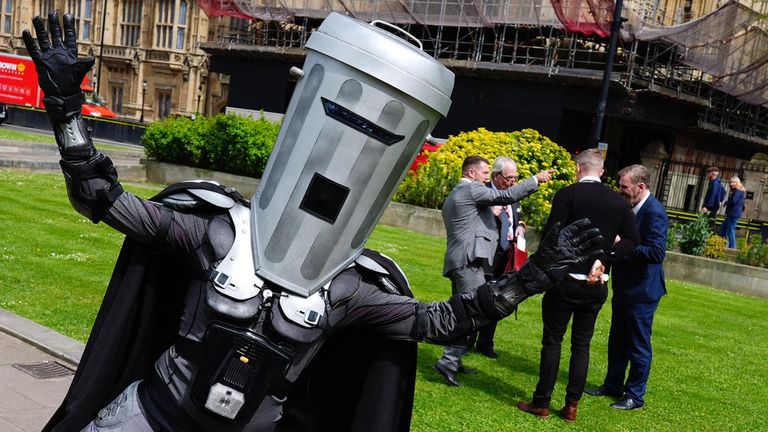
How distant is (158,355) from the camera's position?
11.9ft

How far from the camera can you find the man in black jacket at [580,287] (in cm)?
631

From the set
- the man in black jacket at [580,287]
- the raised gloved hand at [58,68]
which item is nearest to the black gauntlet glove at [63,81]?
the raised gloved hand at [58,68]

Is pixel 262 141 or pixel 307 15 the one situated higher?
pixel 307 15

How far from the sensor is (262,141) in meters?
19.5

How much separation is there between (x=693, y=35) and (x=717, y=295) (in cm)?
1231

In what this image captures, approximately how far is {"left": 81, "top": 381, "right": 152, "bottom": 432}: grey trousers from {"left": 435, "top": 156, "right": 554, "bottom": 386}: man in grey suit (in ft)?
12.7

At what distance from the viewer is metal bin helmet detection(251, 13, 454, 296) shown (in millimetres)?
3121

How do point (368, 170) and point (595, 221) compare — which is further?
point (595, 221)

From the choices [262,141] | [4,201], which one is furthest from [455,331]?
[262,141]

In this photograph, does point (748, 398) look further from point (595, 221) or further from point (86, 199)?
point (86, 199)

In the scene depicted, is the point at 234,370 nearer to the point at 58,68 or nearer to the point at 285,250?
the point at 285,250

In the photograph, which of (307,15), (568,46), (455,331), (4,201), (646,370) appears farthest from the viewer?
(307,15)

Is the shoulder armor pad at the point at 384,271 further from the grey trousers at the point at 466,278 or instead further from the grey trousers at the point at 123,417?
the grey trousers at the point at 466,278

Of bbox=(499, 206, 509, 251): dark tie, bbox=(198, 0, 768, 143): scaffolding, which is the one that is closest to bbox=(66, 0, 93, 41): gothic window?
bbox=(198, 0, 768, 143): scaffolding
